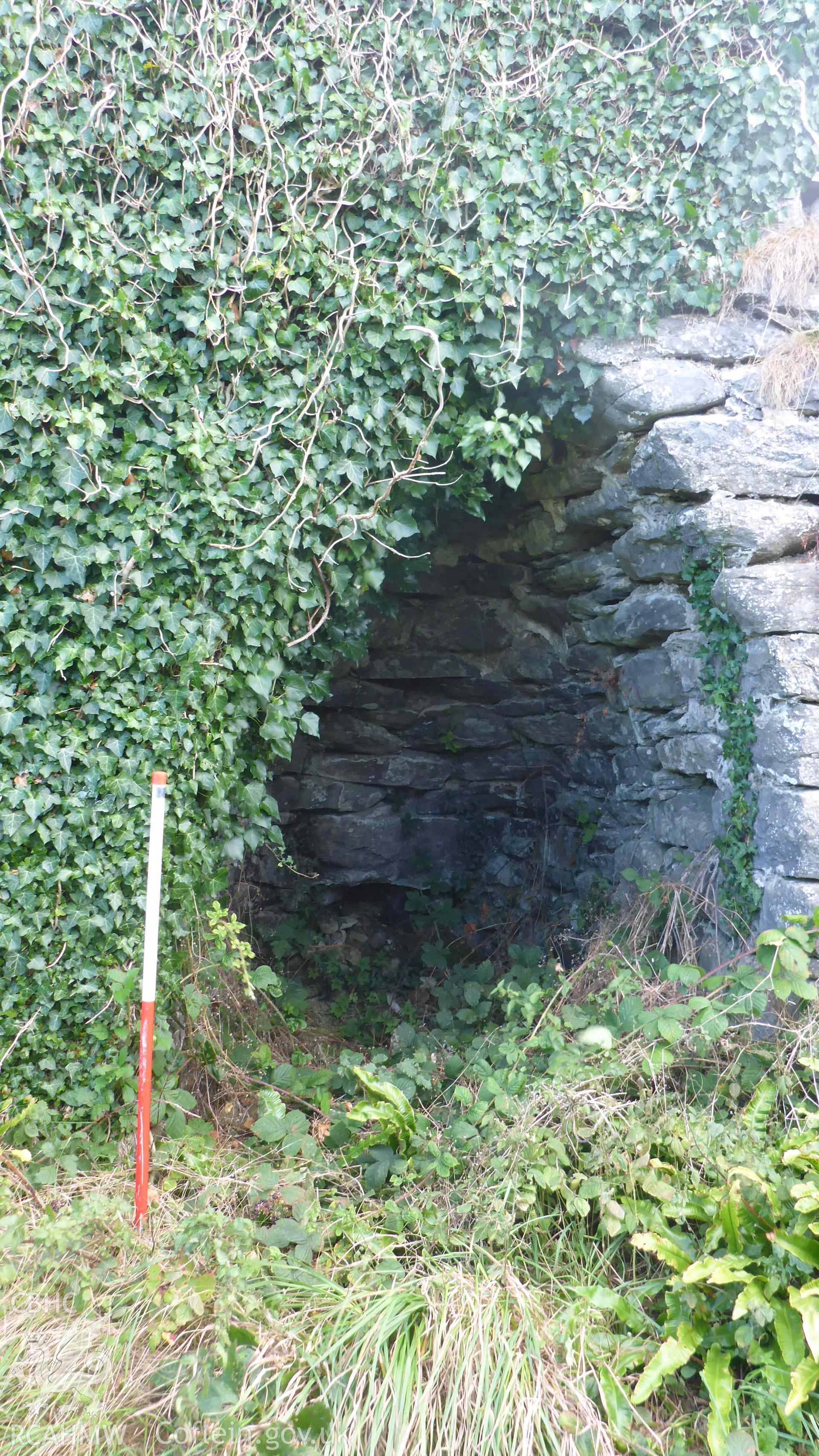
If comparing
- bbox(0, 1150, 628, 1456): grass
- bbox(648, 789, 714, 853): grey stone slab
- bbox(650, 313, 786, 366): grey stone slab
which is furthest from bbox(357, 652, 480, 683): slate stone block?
bbox(0, 1150, 628, 1456): grass

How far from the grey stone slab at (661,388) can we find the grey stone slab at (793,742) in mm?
1190

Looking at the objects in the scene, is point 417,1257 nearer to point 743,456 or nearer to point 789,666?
point 789,666

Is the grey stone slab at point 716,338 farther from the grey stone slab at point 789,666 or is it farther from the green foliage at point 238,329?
the grey stone slab at point 789,666

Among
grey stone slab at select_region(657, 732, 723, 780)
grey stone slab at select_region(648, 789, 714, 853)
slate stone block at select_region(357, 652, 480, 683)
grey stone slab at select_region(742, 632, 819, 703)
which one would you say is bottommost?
grey stone slab at select_region(648, 789, 714, 853)

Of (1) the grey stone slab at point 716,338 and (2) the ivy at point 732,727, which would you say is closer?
(2) the ivy at point 732,727

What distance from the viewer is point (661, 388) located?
332cm

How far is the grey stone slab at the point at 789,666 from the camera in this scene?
2.99 metres

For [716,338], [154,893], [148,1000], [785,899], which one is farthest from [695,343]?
[148,1000]

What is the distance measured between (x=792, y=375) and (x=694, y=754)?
4.91 ft

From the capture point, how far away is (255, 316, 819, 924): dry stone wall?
124 inches

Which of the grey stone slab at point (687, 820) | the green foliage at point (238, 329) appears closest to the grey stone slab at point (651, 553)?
the green foliage at point (238, 329)

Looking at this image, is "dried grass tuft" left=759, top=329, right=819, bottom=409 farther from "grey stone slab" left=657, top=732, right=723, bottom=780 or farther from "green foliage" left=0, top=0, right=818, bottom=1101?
"grey stone slab" left=657, top=732, right=723, bottom=780

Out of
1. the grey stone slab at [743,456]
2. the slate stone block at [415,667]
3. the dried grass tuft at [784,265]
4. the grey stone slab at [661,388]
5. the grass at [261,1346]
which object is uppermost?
the dried grass tuft at [784,265]

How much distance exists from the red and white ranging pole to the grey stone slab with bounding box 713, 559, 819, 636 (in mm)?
2079
